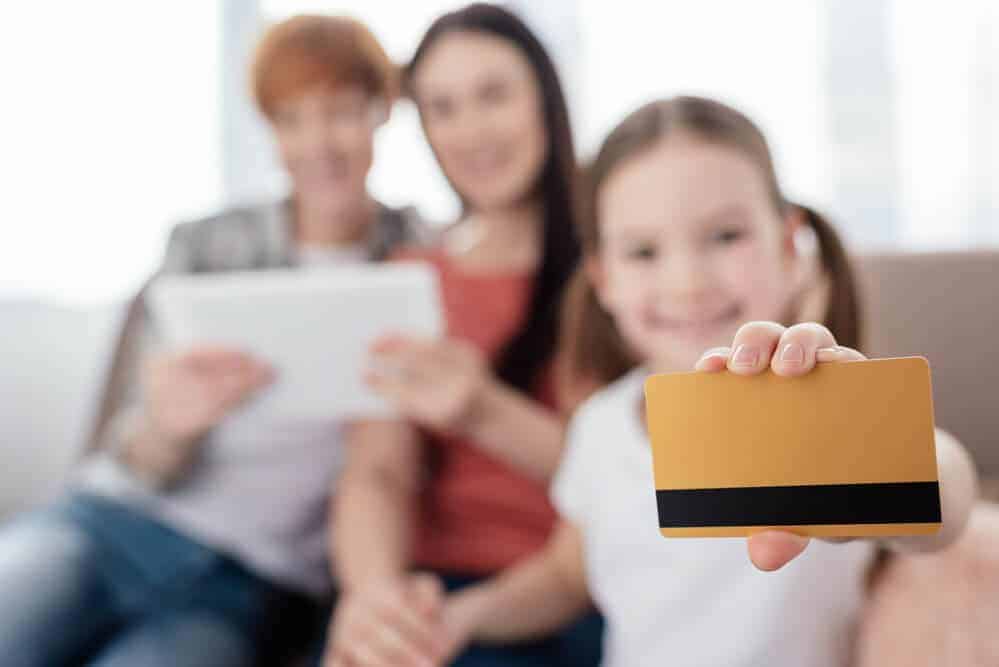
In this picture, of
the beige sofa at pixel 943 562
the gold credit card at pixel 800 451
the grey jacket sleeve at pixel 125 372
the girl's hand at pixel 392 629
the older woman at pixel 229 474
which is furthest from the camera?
the grey jacket sleeve at pixel 125 372

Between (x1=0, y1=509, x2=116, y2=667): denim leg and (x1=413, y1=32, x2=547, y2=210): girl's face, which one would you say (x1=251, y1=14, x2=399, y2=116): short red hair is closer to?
(x1=413, y1=32, x2=547, y2=210): girl's face

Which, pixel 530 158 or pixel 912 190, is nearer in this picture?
pixel 530 158

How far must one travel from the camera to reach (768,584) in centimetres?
39

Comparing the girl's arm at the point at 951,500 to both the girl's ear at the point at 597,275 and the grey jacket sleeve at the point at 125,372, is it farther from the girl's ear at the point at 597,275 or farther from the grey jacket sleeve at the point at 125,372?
the grey jacket sleeve at the point at 125,372

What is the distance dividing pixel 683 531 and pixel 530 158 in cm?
59

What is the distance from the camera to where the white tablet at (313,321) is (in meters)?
0.76

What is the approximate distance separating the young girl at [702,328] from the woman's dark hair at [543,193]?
21 centimetres

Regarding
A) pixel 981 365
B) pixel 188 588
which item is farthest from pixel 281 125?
pixel 981 365

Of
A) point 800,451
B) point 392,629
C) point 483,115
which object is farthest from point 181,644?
point 800,451

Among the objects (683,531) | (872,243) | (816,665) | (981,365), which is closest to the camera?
(683,531)

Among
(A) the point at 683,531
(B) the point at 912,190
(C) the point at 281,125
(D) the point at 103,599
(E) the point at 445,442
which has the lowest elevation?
(D) the point at 103,599

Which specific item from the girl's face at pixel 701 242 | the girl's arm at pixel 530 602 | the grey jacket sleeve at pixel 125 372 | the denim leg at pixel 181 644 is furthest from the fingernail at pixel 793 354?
the grey jacket sleeve at pixel 125 372

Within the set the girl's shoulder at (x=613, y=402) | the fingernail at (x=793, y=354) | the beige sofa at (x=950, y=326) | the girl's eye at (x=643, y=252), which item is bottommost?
the girl's shoulder at (x=613, y=402)

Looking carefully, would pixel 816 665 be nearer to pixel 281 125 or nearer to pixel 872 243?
pixel 281 125
